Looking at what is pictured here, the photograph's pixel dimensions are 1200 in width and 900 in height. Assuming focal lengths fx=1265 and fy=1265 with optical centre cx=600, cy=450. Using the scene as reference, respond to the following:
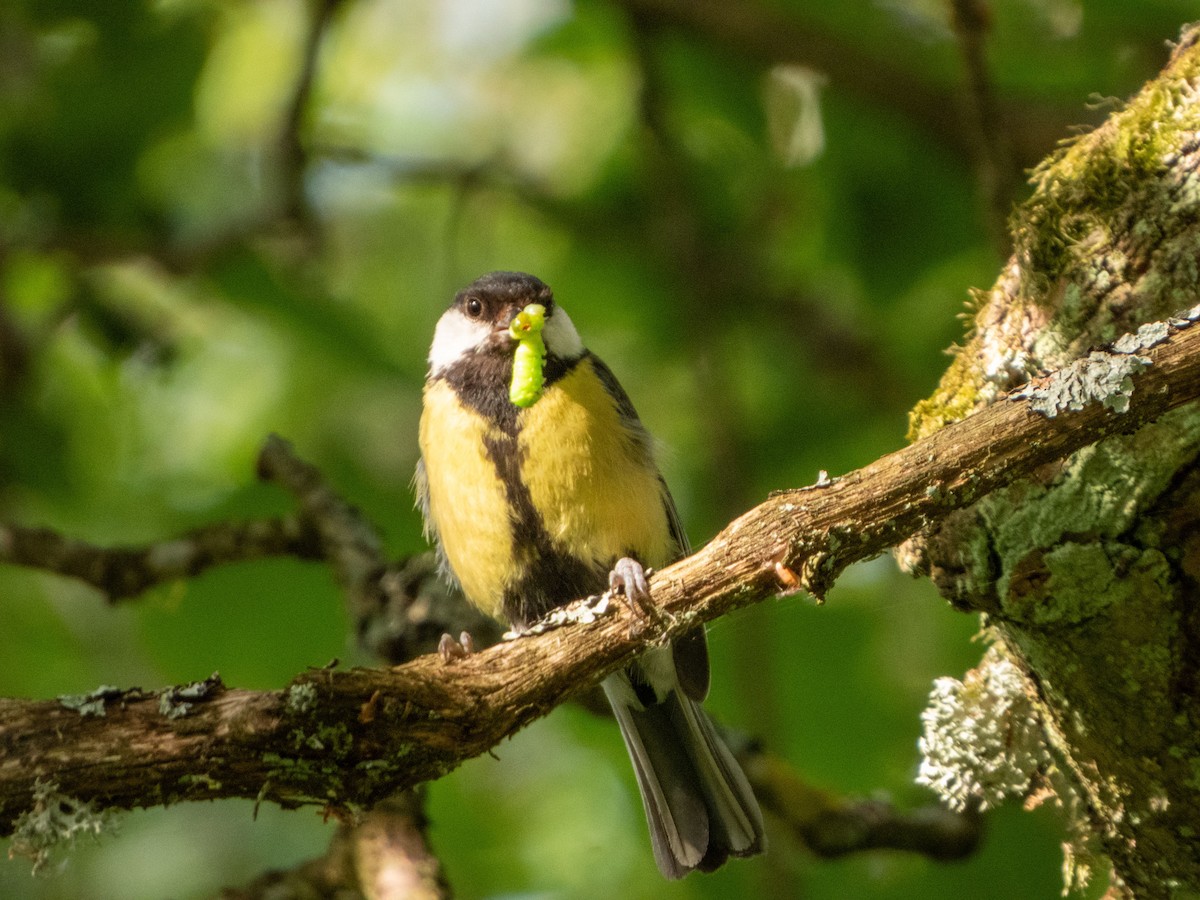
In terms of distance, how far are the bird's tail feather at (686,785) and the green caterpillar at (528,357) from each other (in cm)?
84

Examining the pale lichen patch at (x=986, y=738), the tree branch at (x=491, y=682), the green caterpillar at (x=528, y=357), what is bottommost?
the pale lichen patch at (x=986, y=738)

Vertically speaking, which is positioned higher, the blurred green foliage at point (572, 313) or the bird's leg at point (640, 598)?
the blurred green foliage at point (572, 313)

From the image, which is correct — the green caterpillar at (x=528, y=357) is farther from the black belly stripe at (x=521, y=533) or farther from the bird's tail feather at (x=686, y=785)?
the bird's tail feather at (x=686, y=785)

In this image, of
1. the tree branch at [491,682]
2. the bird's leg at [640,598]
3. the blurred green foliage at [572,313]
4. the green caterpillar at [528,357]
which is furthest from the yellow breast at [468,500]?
the tree branch at [491,682]

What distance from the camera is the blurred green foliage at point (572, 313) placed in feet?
13.9

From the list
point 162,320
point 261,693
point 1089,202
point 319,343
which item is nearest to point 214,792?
point 261,693

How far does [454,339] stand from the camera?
354 centimetres

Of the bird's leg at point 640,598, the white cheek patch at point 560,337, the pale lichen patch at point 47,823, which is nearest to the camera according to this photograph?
the pale lichen patch at point 47,823

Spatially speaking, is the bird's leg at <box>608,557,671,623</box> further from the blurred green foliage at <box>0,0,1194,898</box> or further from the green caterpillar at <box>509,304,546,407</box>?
the blurred green foliage at <box>0,0,1194,898</box>

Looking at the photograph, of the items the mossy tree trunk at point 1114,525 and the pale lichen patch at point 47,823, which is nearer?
the pale lichen patch at point 47,823

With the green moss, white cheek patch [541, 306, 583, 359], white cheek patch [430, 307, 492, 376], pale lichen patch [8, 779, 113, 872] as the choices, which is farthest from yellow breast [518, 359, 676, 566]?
pale lichen patch [8, 779, 113, 872]

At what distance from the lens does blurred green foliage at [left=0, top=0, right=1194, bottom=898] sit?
4227mm

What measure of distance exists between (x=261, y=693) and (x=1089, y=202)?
1.56 metres

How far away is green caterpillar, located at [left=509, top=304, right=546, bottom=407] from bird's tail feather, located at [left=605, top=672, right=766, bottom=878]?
33.0 inches
